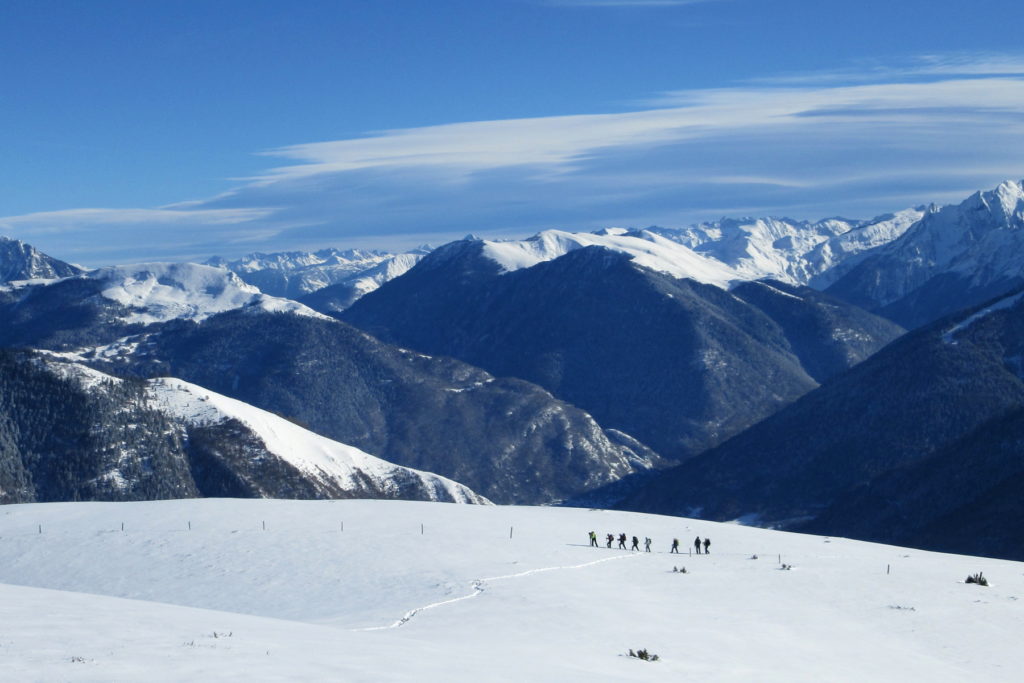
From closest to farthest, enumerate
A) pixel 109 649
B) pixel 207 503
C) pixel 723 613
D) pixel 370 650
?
pixel 109 649, pixel 370 650, pixel 723 613, pixel 207 503

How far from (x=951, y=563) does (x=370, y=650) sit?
47.3m

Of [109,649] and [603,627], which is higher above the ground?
[109,649]

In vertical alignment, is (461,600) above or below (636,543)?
above

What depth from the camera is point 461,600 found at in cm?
5450

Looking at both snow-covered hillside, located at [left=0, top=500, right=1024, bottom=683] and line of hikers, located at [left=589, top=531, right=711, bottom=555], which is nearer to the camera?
A: snow-covered hillside, located at [left=0, top=500, right=1024, bottom=683]

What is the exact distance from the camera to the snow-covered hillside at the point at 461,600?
1470 inches

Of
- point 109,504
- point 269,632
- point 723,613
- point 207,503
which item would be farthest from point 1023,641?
point 109,504

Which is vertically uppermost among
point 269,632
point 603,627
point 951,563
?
point 269,632

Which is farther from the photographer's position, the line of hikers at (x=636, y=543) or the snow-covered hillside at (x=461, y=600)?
the line of hikers at (x=636, y=543)

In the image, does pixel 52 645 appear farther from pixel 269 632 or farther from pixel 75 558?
pixel 75 558

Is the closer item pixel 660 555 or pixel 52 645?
pixel 52 645

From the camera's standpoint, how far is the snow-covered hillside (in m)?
37.3

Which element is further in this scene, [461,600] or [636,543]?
[636,543]

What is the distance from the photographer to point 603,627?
49656 mm
